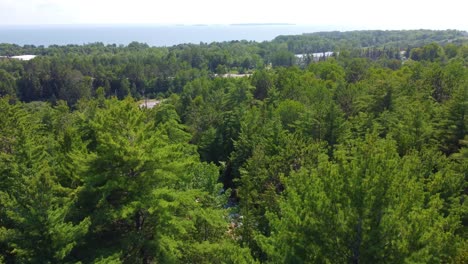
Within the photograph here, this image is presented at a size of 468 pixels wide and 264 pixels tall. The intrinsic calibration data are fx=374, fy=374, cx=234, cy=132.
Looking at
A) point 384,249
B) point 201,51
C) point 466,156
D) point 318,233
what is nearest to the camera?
point 384,249

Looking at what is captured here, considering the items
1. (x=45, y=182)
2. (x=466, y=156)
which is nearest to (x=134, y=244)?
(x=45, y=182)

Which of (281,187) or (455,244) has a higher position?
(455,244)

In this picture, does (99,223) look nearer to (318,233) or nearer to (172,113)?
(318,233)

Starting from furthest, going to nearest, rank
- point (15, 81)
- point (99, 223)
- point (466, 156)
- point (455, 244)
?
point (15, 81), point (466, 156), point (99, 223), point (455, 244)

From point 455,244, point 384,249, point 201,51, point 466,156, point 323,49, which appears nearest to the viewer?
point 384,249

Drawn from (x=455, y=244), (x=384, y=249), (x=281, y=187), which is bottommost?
(x=281, y=187)

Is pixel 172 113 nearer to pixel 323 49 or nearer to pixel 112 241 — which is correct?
pixel 112 241

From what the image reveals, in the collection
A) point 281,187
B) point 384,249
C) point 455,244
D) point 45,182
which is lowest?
point 281,187

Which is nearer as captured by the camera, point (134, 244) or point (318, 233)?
point (318, 233)

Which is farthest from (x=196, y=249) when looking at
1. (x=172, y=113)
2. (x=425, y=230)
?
(x=172, y=113)
